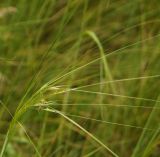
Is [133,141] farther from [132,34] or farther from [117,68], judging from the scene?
[132,34]

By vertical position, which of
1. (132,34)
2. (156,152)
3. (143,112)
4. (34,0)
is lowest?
(156,152)

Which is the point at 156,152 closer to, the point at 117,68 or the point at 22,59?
the point at 117,68

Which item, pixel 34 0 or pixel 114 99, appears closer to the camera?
pixel 114 99

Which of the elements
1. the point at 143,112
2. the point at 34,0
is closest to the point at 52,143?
the point at 143,112

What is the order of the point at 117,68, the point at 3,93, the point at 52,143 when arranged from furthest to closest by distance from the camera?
the point at 3,93 < the point at 117,68 < the point at 52,143

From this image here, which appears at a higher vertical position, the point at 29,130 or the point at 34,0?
the point at 34,0

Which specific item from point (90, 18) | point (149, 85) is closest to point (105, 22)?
point (90, 18)

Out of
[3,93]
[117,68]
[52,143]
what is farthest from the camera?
[3,93]
